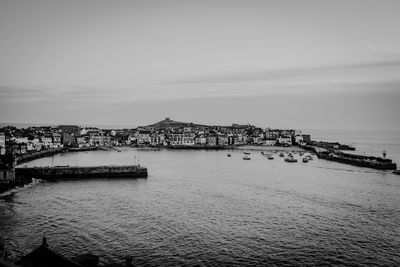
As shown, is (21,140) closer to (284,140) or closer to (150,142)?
(150,142)

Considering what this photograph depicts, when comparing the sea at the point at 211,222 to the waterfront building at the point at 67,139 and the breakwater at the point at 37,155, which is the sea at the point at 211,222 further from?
the waterfront building at the point at 67,139

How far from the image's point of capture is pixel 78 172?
136 feet

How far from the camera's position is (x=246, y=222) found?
72.5 ft

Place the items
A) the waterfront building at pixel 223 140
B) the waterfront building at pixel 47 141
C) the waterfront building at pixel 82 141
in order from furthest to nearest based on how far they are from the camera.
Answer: the waterfront building at pixel 223 140 < the waterfront building at pixel 82 141 < the waterfront building at pixel 47 141

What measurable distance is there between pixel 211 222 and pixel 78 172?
23631 mm

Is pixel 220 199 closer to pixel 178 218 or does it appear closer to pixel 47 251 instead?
pixel 178 218

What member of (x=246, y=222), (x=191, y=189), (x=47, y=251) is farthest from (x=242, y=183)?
(x=47, y=251)

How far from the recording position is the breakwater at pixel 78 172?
40.2 m

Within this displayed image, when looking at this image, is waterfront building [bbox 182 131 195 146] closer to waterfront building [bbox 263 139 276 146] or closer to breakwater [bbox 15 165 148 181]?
waterfront building [bbox 263 139 276 146]

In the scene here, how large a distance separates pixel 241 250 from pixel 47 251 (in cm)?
1038

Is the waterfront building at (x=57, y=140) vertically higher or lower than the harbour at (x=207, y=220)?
higher

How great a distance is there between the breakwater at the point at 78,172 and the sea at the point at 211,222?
11.7 feet

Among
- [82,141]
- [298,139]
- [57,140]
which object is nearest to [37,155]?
[57,140]

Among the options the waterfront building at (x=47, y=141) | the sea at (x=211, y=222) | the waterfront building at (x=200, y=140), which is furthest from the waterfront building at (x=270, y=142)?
the sea at (x=211, y=222)
